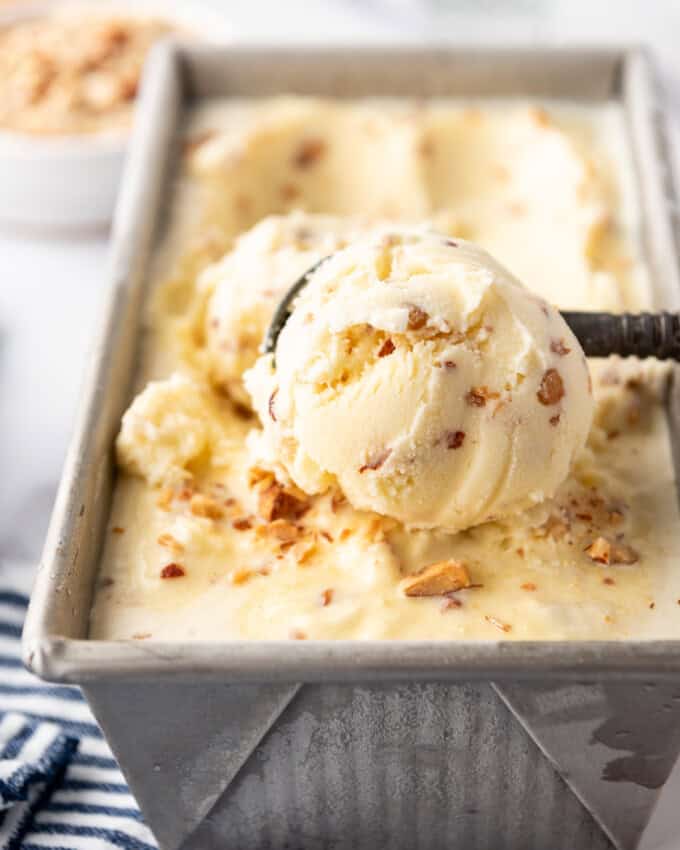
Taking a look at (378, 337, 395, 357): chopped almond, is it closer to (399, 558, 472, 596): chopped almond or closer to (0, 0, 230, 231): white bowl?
(399, 558, 472, 596): chopped almond

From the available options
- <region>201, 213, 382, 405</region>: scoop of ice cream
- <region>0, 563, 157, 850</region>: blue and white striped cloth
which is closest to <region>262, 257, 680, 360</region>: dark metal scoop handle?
<region>201, 213, 382, 405</region>: scoop of ice cream

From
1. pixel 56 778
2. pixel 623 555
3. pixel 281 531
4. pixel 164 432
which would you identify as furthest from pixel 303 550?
pixel 56 778

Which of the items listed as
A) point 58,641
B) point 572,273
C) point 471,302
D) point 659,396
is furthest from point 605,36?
point 58,641

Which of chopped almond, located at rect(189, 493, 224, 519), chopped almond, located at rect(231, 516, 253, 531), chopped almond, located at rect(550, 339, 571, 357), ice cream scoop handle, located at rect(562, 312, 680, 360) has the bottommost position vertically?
chopped almond, located at rect(231, 516, 253, 531)

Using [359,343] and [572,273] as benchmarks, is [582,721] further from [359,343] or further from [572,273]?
[572,273]

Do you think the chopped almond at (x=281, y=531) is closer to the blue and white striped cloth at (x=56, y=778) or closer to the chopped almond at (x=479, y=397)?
the chopped almond at (x=479, y=397)

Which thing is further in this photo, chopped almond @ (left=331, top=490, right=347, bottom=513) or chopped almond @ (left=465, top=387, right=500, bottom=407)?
chopped almond @ (left=331, top=490, right=347, bottom=513)
